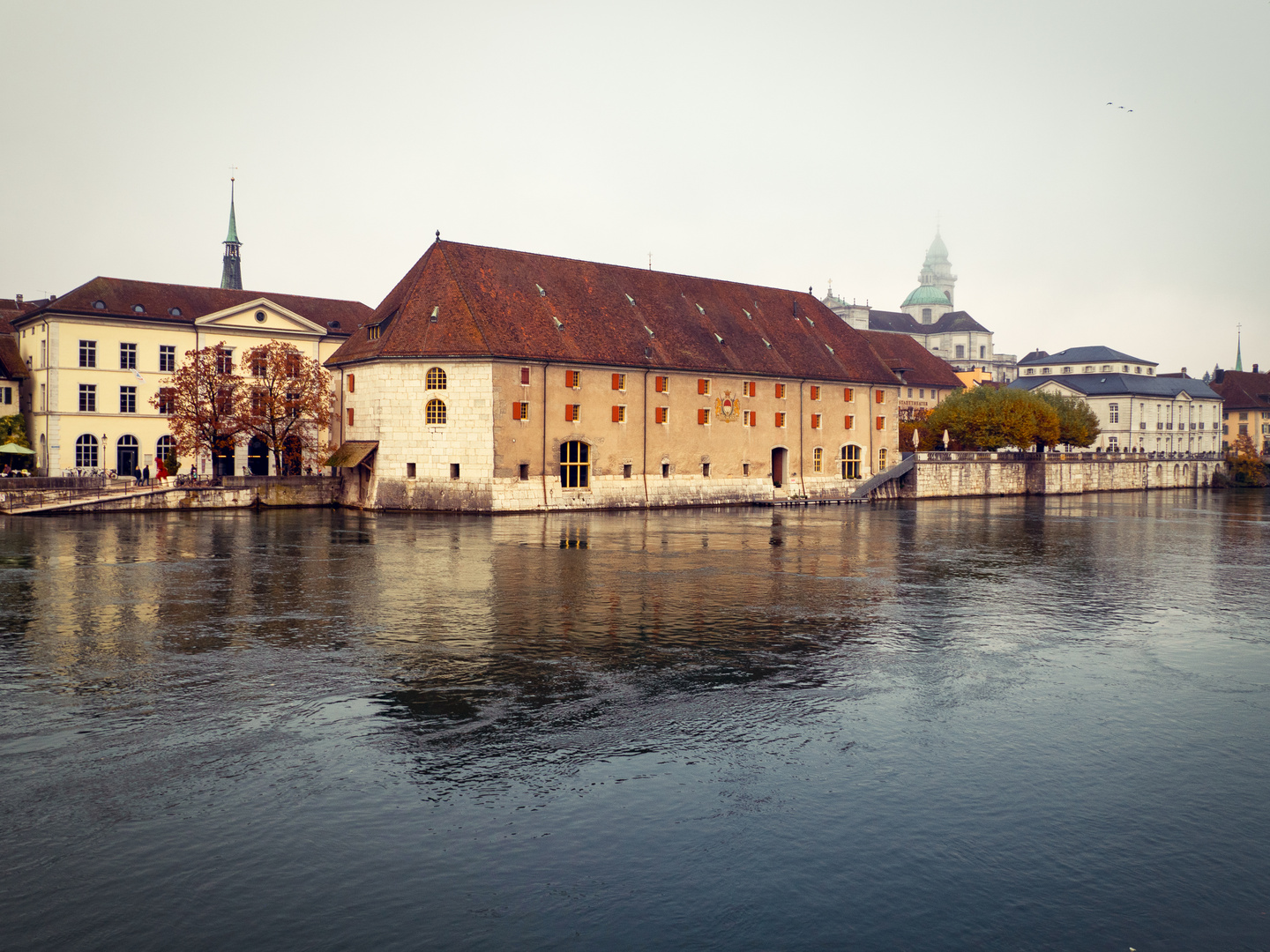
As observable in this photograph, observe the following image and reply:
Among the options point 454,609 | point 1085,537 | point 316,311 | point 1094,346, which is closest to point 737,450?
point 1085,537

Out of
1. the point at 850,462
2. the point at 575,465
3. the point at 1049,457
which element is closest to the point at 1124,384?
the point at 1049,457

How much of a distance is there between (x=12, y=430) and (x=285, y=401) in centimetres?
1915

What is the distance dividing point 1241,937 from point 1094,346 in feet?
Answer: 533

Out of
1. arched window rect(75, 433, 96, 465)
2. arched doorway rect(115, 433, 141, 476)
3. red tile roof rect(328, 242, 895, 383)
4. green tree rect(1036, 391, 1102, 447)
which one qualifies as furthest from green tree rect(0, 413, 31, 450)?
green tree rect(1036, 391, 1102, 447)

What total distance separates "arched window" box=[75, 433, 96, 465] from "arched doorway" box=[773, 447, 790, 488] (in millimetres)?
45687

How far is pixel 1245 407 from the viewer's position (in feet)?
505

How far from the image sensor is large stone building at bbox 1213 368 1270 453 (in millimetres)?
152750

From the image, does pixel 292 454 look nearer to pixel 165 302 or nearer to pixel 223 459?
pixel 223 459

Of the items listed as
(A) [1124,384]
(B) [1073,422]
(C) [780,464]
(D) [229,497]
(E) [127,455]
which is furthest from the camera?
(A) [1124,384]

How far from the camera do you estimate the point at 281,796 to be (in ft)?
39.6

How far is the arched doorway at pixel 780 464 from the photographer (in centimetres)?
7188

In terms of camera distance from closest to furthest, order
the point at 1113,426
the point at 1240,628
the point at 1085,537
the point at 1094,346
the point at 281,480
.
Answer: the point at 1240,628, the point at 1085,537, the point at 281,480, the point at 1113,426, the point at 1094,346

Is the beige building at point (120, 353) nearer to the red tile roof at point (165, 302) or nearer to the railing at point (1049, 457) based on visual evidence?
the red tile roof at point (165, 302)

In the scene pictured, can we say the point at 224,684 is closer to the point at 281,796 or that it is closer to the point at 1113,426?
the point at 281,796
